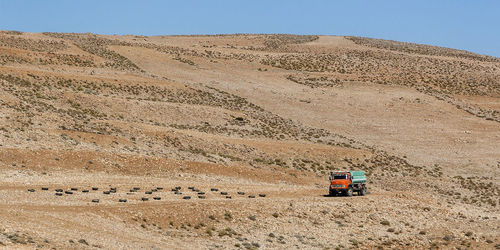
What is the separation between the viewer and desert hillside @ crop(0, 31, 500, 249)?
31.4 metres

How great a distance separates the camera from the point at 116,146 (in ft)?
162

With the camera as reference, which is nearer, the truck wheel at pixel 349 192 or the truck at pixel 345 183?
the truck at pixel 345 183

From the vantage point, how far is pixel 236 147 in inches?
2224

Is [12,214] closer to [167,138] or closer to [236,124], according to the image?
[167,138]

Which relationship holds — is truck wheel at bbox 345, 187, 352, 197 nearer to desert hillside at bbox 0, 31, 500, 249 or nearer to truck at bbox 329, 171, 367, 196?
truck at bbox 329, 171, 367, 196

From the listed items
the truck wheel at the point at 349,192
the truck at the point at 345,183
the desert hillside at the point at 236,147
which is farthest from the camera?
the truck wheel at the point at 349,192

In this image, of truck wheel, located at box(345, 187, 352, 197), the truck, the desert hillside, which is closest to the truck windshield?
the truck

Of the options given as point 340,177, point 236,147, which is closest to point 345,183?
point 340,177

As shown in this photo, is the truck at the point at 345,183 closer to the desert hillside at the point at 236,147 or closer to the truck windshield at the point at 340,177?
the truck windshield at the point at 340,177

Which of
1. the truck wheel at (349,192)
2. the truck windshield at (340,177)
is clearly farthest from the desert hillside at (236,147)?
the truck windshield at (340,177)

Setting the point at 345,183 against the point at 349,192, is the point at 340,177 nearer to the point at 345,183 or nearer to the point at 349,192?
the point at 345,183

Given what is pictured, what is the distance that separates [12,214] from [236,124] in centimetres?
4076

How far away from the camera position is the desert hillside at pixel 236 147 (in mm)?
31375

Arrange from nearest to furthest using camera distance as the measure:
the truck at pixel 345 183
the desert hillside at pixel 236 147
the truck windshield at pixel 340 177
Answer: the desert hillside at pixel 236 147
the truck at pixel 345 183
the truck windshield at pixel 340 177
